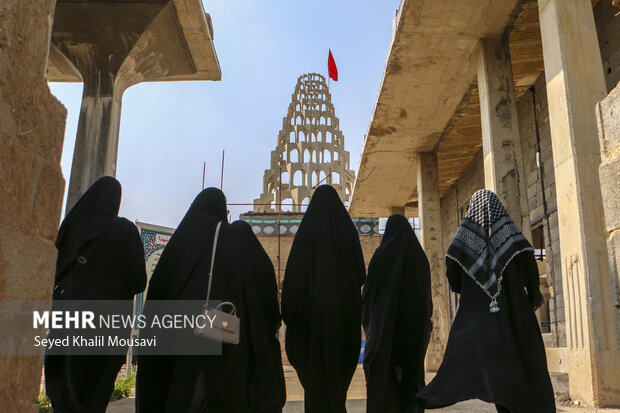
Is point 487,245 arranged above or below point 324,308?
above

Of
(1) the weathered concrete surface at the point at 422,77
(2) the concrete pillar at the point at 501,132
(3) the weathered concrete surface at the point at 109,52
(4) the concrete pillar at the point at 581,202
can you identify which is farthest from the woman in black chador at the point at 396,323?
(3) the weathered concrete surface at the point at 109,52

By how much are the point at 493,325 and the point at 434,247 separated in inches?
304

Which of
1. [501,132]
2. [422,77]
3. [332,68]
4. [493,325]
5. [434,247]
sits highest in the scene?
[332,68]

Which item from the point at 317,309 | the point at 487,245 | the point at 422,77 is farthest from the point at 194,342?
the point at 422,77

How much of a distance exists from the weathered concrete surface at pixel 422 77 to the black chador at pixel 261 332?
437 centimetres

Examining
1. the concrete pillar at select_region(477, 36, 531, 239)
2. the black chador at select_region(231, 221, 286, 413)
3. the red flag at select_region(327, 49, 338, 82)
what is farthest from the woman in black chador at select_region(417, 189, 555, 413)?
the red flag at select_region(327, 49, 338, 82)

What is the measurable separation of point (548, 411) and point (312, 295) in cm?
152

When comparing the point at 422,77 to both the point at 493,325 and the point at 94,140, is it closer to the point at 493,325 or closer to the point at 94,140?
the point at 94,140

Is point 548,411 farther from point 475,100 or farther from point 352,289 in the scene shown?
point 475,100

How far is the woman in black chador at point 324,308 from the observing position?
3439mm

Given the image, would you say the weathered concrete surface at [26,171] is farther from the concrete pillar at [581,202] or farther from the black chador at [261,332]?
the concrete pillar at [581,202]

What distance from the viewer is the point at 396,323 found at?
149 inches

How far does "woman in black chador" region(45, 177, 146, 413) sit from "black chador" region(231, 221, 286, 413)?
804 mm

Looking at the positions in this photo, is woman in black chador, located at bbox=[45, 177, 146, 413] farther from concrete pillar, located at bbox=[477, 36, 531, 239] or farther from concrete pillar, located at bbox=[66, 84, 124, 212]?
concrete pillar, located at bbox=[66, 84, 124, 212]
